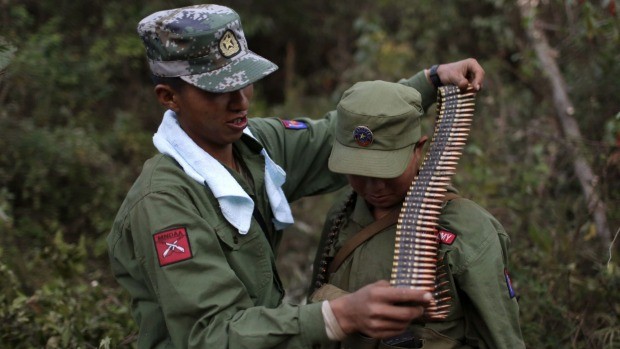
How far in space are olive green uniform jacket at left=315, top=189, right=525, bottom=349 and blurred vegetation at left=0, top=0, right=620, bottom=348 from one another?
140 cm

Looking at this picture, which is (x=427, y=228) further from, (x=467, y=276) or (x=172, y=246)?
(x=172, y=246)

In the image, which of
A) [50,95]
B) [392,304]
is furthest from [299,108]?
[392,304]

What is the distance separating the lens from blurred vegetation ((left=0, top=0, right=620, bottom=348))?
5.22 m

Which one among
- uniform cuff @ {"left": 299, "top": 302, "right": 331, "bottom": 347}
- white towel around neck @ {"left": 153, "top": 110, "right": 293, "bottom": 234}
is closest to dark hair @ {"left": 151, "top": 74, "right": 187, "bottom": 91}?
white towel around neck @ {"left": 153, "top": 110, "right": 293, "bottom": 234}

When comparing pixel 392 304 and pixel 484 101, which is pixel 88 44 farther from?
pixel 392 304

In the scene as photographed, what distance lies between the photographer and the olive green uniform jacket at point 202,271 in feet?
9.87

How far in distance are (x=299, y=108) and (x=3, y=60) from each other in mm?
5571

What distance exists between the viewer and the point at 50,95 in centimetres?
798

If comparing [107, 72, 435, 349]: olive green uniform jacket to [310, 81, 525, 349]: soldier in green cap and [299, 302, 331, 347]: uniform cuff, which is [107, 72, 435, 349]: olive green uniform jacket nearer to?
[299, 302, 331, 347]: uniform cuff

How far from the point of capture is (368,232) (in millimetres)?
3496

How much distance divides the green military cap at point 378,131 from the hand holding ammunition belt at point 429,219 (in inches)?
5.1

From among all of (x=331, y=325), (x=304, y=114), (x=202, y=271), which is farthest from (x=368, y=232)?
(x=304, y=114)

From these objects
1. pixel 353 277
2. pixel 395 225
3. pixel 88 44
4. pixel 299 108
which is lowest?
pixel 299 108

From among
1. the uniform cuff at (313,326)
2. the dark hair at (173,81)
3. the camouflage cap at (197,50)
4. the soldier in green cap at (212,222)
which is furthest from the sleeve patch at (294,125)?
the uniform cuff at (313,326)
